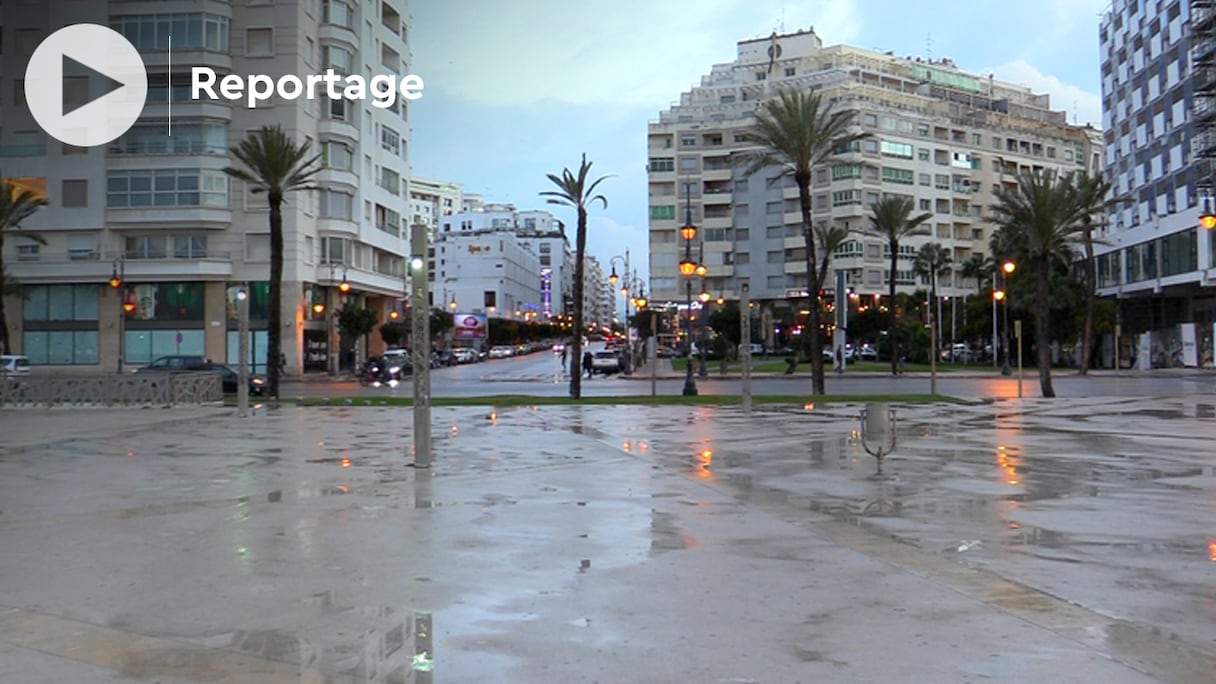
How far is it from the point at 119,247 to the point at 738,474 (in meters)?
58.1

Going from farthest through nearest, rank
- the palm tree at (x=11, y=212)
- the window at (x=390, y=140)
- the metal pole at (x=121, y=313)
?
the window at (x=390, y=140) < the metal pole at (x=121, y=313) < the palm tree at (x=11, y=212)

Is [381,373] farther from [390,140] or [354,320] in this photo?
[390,140]

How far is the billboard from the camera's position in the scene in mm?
138075

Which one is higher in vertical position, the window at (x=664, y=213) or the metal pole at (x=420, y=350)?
the window at (x=664, y=213)

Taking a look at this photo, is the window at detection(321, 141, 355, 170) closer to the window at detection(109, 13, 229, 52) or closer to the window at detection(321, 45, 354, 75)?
the window at detection(321, 45, 354, 75)

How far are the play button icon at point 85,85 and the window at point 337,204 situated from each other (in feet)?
39.7

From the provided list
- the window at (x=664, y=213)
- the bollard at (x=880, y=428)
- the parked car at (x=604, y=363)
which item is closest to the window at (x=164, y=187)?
the parked car at (x=604, y=363)

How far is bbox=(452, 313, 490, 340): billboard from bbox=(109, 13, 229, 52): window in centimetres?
7745

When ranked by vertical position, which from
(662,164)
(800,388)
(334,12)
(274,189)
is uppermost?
(334,12)

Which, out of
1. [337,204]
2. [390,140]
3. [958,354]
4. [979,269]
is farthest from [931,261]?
[337,204]

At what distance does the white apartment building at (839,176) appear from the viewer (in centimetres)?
9825

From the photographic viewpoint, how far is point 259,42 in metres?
62.7

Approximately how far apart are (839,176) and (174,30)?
6049cm

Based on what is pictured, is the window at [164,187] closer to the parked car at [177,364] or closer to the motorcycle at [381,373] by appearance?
the motorcycle at [381,373]
